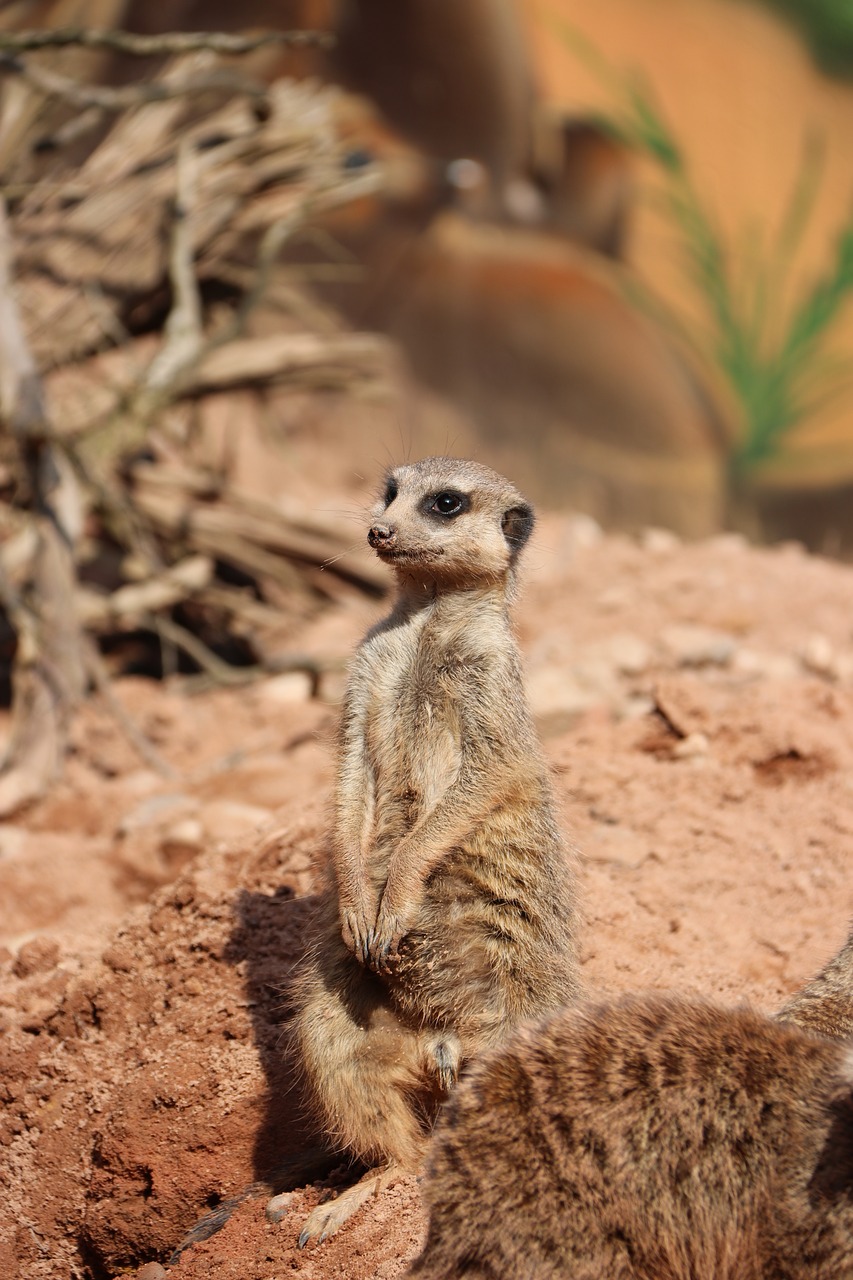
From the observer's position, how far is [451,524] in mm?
2693

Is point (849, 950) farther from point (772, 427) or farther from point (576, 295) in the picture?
point (576, 295)

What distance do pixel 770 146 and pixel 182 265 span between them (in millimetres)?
3804

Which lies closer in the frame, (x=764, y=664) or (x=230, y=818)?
(x=230, y=818)

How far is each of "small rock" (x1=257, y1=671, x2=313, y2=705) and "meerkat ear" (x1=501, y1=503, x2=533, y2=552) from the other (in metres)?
3.24

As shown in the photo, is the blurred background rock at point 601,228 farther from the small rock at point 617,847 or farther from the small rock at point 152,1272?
the small rock at point 152,1272

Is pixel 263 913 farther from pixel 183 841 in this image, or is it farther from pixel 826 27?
pixel 826 27

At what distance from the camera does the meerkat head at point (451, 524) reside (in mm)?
2641

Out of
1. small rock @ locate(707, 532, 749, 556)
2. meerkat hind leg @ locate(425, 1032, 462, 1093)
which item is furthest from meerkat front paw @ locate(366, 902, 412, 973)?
small rock @ locate(707, 532, 749, 556)

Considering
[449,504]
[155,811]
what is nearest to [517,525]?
[449,504]

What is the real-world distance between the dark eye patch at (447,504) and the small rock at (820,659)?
9.28 feet

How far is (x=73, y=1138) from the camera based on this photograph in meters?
2.98

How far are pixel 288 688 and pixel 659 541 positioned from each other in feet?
9.65

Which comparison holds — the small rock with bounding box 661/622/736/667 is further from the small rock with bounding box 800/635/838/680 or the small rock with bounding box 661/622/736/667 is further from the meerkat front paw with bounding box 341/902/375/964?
the meerkat front paw with bounding box 341/902/375/964

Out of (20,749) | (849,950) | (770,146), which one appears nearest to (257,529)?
(20,749)
